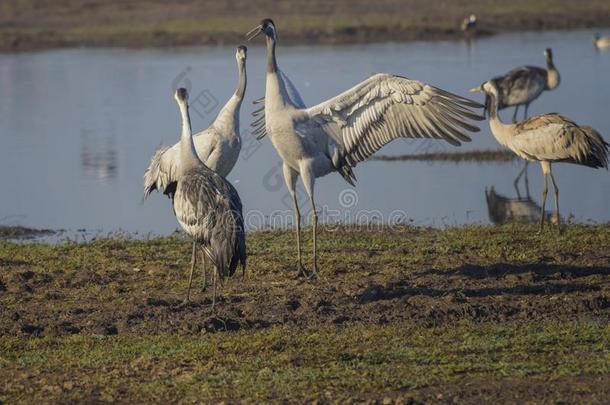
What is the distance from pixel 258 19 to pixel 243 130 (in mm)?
20768

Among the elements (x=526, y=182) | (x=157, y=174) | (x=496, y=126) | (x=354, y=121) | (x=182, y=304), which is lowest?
(x=182, y=304)

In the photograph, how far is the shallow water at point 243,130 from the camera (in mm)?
13953

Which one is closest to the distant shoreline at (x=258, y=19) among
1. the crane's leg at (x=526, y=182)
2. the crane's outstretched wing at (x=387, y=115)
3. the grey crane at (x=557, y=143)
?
the crane's leg at (x=526, y=182)

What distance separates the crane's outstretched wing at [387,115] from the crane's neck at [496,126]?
Result: 282cm

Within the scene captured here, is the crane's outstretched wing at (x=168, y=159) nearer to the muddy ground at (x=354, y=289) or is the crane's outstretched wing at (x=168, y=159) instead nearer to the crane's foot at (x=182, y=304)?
the muddy ground at (x=354, y=289)

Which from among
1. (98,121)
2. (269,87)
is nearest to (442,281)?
(269,87)

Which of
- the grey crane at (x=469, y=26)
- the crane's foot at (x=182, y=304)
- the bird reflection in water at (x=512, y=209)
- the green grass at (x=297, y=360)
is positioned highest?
the grey crane at (x=469, y=26)

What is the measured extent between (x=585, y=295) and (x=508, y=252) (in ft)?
5.51

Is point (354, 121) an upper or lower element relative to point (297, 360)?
upper

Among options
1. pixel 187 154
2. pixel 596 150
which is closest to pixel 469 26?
pixel 596 150

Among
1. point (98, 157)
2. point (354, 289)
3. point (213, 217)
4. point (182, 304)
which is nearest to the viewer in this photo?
point (213, 217)

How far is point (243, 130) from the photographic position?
18.4 metres

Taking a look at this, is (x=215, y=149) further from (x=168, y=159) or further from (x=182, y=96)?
(x=182, y=96)

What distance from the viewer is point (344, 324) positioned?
25.2 ft
